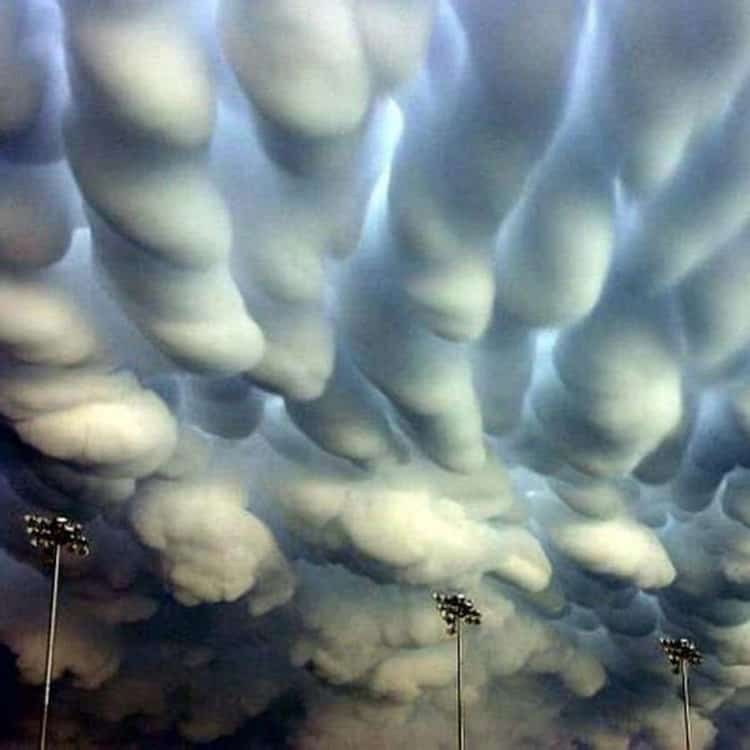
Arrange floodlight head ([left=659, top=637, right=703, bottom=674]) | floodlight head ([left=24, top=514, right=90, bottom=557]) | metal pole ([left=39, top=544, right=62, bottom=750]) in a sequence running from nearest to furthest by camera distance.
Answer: metal pole ([left=39, top=544, right=62, bottom=750]), floodlight head ([left=24, top=514, right=90, bottom=557]), floodlight head ([left=659, top=637, right=703, bottom=674])

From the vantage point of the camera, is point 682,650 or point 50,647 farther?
point 682,650

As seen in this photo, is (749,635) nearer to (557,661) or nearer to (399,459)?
Result: (557,661)

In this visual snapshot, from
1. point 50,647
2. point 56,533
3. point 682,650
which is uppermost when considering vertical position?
point 682,650

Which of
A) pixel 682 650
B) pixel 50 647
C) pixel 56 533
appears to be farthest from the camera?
pixel 682 650

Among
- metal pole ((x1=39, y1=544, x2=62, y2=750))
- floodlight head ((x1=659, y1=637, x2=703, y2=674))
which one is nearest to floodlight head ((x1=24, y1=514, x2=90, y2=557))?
metal pole ((x1=39, y1=544, x2=62, y2=750))

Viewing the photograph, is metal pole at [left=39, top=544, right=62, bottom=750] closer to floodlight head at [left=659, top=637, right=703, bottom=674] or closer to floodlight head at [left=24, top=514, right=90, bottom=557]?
floodlight head at [left=24, top=514, right=90, bottom=557]

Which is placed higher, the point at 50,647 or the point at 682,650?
the point at 682,650

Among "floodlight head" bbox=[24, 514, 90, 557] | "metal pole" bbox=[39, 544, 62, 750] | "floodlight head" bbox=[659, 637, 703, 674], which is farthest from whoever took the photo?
"floodlight head" bbox=[659, 637, 703, 674]

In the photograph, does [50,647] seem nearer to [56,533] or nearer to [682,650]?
[56,533]

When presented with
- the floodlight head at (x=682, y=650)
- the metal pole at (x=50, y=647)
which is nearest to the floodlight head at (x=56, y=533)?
the metal pole at (x=50, y=647)

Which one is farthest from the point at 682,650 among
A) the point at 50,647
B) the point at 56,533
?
the point at 56,533

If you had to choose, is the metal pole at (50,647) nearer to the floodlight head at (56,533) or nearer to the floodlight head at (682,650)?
the floodlight head at (56,533)
